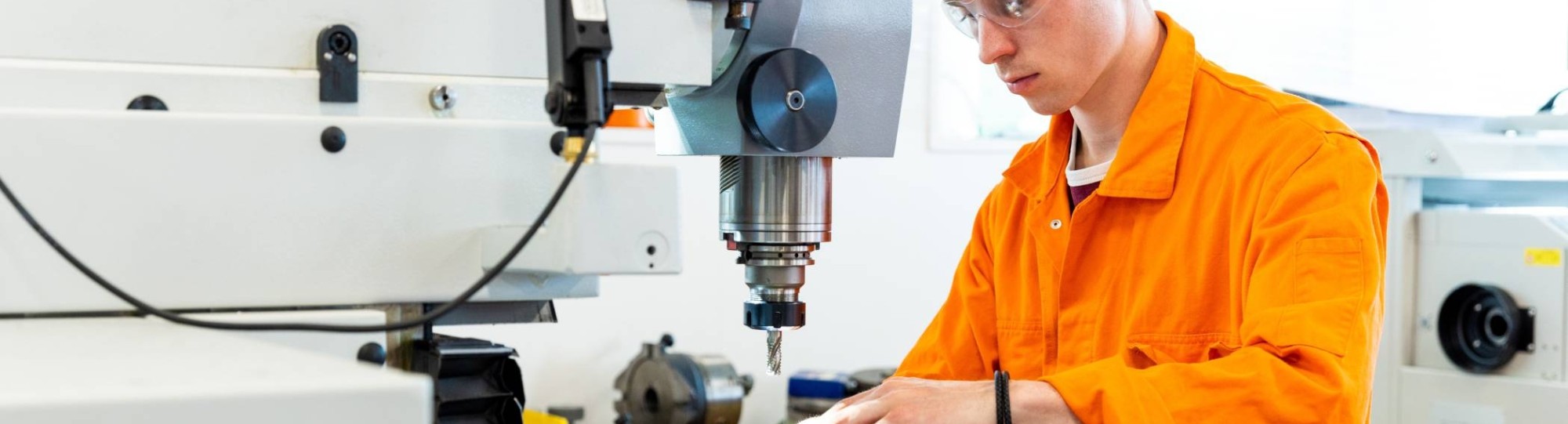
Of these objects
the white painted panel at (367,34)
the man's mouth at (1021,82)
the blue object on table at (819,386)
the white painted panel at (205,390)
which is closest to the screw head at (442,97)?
the white painted panel at (367,34)

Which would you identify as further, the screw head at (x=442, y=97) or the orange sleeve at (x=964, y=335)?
the orange sleeve at (x=964, y=335)

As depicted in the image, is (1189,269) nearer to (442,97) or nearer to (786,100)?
(786,100)

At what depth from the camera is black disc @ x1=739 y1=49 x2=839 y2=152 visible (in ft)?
3.65

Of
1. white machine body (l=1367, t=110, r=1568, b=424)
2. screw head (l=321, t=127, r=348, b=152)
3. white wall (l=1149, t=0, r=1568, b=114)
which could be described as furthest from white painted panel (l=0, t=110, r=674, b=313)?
→ white wall (l=1149, t=0, r=1568, b=114)

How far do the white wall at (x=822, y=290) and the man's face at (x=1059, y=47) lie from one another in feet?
5.52

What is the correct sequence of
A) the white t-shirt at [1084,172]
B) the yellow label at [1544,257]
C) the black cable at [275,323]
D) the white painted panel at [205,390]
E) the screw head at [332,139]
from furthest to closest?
the yellow label at [1544,257] → the white t-shirt at [1084,172] → the screw head at [332,139] → the black cable at [275,323] → the white painted panel at [205,390]

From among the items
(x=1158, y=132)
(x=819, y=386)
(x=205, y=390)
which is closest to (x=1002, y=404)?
(x=1158, y=132)

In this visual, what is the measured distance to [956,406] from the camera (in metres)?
1.14

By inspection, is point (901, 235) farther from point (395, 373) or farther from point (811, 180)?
Result: point (395, 373)

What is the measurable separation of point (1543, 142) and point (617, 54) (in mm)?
2456

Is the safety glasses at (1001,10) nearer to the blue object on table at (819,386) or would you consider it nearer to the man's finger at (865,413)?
the man's finger at (865,413)

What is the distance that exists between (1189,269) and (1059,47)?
261 mm

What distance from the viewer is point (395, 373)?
0.62 m

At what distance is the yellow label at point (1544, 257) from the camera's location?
251 cm
